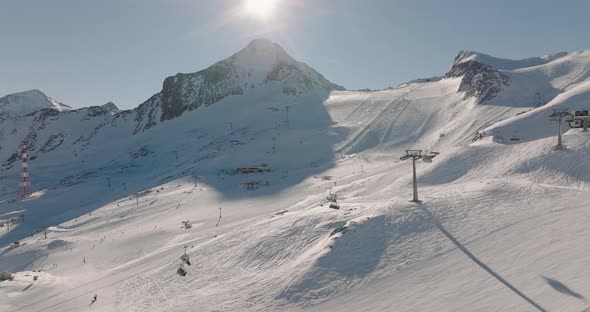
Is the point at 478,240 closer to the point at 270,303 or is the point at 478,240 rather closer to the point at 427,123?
the point at 270,303

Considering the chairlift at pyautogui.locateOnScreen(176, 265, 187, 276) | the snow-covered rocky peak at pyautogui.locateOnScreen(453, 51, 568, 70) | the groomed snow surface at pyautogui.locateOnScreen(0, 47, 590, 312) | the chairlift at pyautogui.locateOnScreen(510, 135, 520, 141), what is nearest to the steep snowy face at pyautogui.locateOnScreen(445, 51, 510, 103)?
the snow-covered rocky peak at pyautogui.locateOnScreen(453, 51, 568, 70)

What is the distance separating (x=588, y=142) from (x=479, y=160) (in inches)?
390

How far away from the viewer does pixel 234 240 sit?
30.8 metres

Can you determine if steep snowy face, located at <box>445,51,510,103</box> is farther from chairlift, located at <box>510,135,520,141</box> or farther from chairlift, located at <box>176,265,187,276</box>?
chairlift, located at <box>176,265,187,276</box>

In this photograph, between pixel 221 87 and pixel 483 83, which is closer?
pixel 483 83

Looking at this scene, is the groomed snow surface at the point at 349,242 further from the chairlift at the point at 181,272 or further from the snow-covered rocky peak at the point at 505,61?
the snow-covered rocky peak at the point at 505,61

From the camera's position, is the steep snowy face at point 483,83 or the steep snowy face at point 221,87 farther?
the steep snowy face at point 221,87

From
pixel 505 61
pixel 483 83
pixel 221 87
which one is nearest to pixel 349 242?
pixel 483 83

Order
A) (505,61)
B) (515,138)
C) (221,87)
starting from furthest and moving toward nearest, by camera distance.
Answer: (221,87) → (505,61) → (515,138)

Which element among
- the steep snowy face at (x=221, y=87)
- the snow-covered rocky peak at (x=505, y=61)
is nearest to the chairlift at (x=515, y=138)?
the snow-covered rocky peak at (x=505, y=61)

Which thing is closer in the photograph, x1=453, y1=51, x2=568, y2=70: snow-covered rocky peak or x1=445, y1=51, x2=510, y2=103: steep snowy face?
x1=445, y1=51, x2=510, y2=103: steep snowy face

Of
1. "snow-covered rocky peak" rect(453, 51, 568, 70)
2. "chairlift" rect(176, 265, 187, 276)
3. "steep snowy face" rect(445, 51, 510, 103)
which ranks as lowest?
"chairlift" rect(176, 265, 187, 276)

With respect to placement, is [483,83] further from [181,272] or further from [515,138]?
[181,272]

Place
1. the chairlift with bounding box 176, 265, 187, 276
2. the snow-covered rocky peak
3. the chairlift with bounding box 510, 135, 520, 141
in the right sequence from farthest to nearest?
the snow-covered rocky peak → the chairlift with bounding box 510, 135, 520, 141 → the chairlift with bounding box 176, 265, 187, 276
